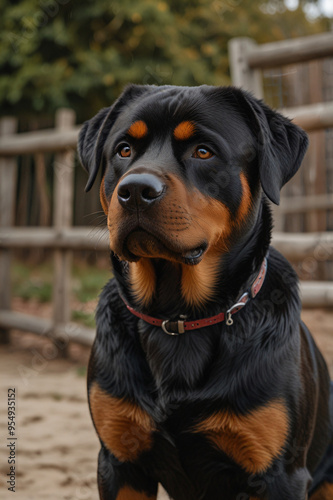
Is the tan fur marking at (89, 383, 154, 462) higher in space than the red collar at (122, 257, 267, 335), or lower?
lower

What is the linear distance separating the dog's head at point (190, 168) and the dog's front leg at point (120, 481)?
79 centimetres

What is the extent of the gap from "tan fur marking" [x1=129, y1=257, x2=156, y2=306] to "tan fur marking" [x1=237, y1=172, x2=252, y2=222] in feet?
1.35

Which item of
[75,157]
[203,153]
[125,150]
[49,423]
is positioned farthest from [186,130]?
[75,157]

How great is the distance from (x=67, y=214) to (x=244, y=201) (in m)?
3.79

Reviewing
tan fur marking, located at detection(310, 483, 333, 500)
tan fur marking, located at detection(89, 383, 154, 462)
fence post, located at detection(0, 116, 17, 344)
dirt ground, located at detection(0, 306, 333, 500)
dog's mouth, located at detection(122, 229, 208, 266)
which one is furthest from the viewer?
fence post, located at detection(0, 116, 17, 344)

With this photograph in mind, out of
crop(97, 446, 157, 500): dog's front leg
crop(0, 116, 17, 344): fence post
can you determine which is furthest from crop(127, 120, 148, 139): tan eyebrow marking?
crop(0, 116, 17, 344): fence post

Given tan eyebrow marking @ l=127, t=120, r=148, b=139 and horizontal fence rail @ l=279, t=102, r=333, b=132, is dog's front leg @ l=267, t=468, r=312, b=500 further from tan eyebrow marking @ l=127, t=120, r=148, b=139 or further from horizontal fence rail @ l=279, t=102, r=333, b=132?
horizontal fence rail @ l=279, t=102, r=333, b=132

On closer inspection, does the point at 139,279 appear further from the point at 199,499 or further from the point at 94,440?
the point at 94,440

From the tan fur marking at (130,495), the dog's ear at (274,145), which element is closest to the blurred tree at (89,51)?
the dog's ear at (274,145)

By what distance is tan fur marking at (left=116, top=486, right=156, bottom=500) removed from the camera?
2.14 metres

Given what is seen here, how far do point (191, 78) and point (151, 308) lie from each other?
31.7 ft

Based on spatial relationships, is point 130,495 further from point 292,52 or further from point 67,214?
point 67,214

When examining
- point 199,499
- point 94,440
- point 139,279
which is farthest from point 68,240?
point 199,499

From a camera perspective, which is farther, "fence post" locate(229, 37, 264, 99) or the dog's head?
"fence post" locate(229, 37, 264, 99)
